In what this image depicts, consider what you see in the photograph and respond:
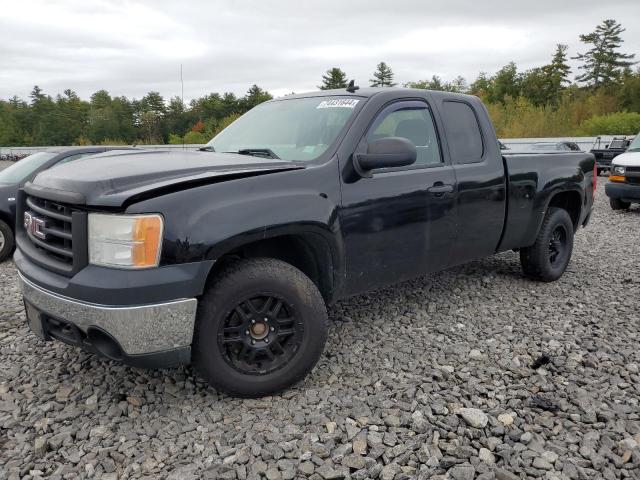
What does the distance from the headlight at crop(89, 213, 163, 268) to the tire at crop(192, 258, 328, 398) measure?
1.30 ft

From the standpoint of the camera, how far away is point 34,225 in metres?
2.93

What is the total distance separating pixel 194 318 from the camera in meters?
2.60

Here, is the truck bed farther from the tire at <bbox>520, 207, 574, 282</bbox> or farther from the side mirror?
the side mirror

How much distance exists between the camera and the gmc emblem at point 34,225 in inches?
111

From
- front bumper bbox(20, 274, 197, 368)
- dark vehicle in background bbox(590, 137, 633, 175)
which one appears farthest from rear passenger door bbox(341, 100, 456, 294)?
dark vehicle in background bbox(590, 137, 633, 175)

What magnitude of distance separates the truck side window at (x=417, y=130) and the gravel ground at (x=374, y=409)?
1362mm

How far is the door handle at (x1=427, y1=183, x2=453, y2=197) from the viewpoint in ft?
12.3

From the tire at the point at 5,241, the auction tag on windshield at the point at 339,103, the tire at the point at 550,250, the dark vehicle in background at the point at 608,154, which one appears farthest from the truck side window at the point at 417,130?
the dark vehicle in background at the point at 608,154

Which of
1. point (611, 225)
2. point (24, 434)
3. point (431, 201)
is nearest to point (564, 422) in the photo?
point (431, 201)

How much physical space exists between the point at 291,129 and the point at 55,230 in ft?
5.71

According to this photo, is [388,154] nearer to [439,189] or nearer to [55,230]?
[439,189]

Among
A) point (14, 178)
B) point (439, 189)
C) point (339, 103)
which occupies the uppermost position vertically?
point (339, 103)

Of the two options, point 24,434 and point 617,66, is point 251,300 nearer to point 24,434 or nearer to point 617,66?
point 24,434

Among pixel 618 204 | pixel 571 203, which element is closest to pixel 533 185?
pixel 571 203
